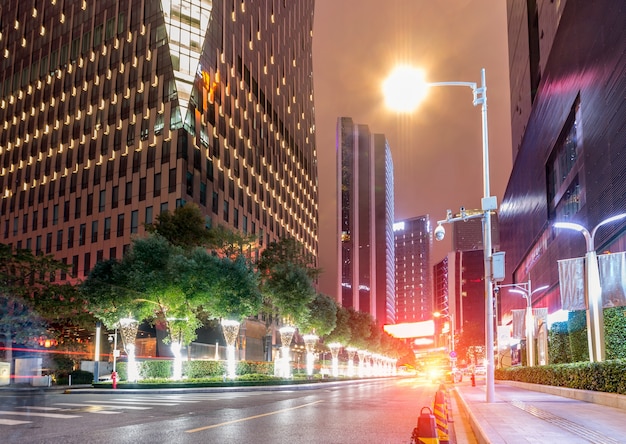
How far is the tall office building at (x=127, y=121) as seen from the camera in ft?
227

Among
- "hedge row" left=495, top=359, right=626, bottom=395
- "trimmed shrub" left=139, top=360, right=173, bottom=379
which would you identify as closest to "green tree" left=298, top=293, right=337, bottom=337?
"trimmed shrub" left=139, top=360, right=173, bottom=379

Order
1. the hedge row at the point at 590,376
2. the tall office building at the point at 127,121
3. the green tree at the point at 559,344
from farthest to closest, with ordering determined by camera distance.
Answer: the tall office building at the point at 127,121 < the green tree at the point at 559,344 < the hedge row at the point at 590,376

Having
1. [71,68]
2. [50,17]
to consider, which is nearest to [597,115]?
[71,68]

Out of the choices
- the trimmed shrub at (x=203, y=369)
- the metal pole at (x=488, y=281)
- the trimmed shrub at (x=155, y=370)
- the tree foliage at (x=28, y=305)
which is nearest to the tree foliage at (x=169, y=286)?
the trimmed shrub at (x=155, y=370)

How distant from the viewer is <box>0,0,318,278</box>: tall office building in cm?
6906

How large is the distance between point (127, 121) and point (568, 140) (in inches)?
1918

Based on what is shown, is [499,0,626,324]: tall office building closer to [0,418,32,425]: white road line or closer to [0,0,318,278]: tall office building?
[0,418,32,425]: white road line

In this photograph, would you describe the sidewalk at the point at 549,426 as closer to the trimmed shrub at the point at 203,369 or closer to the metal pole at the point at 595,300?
the metal pole at the point at 595,300

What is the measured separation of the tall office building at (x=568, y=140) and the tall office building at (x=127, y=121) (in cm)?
3458

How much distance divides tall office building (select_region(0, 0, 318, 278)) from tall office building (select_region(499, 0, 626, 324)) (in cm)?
3458

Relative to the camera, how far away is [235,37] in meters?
85.8

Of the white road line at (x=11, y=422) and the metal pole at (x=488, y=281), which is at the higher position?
the metal pole at (x=488, y=281)

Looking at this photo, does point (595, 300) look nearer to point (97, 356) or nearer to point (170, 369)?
point (170, 369)

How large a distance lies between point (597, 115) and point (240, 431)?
29.4 meters
